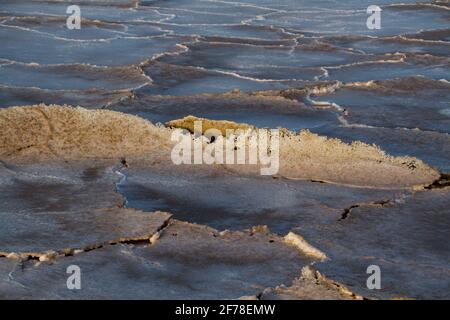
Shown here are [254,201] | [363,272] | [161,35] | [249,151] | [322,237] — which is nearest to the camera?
[363,272]

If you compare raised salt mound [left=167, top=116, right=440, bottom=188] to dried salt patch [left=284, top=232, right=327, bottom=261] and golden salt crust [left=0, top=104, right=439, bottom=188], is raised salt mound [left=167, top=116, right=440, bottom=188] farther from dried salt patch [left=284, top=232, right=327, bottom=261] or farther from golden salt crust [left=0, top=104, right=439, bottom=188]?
dried salt patch [left=284, top=232, right=327, bottom=261]

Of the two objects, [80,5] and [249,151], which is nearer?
[249,151]

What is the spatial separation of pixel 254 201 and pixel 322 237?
1.36 ft

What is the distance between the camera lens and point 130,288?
2359 millimetres

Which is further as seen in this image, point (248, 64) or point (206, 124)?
point (248, 64)

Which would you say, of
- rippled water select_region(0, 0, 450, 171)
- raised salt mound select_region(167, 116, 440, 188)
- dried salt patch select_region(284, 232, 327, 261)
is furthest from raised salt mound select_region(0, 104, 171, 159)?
dried salt patch select_region(284, 232, 327, 261)

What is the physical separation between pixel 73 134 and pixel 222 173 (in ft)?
2.32

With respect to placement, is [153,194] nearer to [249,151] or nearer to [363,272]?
[249,151]

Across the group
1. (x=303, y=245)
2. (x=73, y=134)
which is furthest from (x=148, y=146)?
(x=303, y=245)

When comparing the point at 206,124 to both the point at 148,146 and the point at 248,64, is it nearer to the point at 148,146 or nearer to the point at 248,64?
the point at 148,146

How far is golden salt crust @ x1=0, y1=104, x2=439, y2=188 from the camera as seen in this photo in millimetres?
3338

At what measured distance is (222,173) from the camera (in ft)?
11.0

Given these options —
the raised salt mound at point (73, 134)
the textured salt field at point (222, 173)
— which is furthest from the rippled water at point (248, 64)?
the raised salt mound at point (73, 134)
